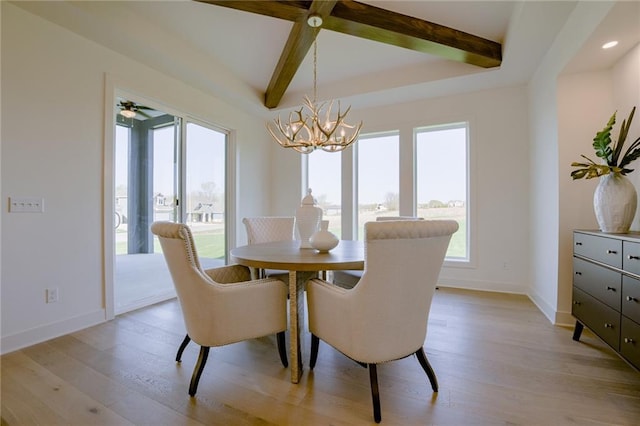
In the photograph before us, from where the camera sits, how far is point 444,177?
3.87m

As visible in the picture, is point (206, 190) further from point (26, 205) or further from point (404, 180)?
point (404, 180)

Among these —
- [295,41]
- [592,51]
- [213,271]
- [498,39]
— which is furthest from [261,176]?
[592,51]

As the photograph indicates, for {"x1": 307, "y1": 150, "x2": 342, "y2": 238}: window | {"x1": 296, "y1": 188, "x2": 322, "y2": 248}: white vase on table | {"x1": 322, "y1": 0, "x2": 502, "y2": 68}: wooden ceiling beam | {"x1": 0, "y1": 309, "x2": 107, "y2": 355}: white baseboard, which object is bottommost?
{"x1": 0, "y1": 309, "x2": 107, "y2": 355}: white baseboard

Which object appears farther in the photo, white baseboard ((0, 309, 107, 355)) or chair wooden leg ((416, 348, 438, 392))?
white baseboard ((0, 309, 107, 355))

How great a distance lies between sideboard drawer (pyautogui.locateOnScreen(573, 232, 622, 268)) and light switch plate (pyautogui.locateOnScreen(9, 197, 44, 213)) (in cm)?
405

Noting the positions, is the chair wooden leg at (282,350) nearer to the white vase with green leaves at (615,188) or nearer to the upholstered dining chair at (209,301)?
the upholstered dining chair at (209,301)

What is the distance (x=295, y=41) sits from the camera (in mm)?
2738

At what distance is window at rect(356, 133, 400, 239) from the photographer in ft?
13.5

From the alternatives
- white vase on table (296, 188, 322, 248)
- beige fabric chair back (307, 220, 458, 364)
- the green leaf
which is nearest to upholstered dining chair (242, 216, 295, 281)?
white vase on table (296, 188, 322, 248)

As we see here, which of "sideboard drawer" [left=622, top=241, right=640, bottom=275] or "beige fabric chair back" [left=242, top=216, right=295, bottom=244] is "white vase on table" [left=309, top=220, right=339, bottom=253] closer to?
"beige fabric chair back" [left=242, top=216, right=295, bottom=244]

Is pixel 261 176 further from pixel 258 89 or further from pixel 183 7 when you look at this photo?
pixel 183 7

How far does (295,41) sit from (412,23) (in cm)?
112

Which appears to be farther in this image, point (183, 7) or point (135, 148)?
point (135, 148)

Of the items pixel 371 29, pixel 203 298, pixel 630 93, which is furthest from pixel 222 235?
pixel 630 93
